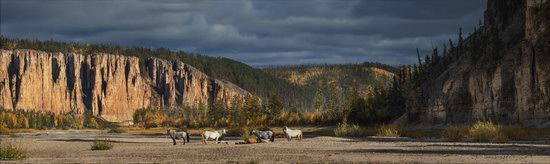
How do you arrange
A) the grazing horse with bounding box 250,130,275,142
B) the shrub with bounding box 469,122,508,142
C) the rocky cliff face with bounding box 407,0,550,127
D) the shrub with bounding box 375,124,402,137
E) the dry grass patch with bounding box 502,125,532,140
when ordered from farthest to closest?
the rocky cliff face with bounding box 407,0,550,127 < the shrub with bounding box 375,124,402,137 < the grazing horse with bounding box 250,130,275,142 < the dry grass patch with bounding box 502,125,532,140 < the shrub with bounding box 469,122,508,142

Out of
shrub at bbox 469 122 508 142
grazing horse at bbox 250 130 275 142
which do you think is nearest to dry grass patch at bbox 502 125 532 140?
shrub at bbox 469 122 508 142

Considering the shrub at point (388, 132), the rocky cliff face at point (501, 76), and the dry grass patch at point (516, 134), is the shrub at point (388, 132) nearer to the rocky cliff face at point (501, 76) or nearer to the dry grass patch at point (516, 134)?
the rocky cliff face at point (501, 76)

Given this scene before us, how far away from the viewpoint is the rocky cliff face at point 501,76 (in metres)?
54.2

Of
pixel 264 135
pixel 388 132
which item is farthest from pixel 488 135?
pixel 388 132

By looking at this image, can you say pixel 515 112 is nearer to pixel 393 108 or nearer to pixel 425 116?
pixel 425 116

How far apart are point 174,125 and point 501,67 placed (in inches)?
4533

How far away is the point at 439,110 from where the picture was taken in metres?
73.2

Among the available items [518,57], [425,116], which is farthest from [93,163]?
[425,116]

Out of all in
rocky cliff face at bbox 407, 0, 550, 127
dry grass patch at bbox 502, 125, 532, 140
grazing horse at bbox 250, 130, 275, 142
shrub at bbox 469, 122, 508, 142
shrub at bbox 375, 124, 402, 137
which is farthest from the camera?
rocky cliff face at bbox 407, 0, 550, 127

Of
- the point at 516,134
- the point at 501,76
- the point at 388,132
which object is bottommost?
the point at 388,132

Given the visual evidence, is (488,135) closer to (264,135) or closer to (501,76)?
(264,135)

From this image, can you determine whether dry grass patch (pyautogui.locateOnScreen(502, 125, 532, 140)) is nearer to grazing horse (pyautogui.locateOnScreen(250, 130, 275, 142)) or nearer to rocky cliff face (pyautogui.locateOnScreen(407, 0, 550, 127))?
rocky cliff face (pyautogui.locateOnScreen(407, 0, 550, 127))

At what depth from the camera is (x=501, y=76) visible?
6206 cm

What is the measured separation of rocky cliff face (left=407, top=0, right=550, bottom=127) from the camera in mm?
54156
